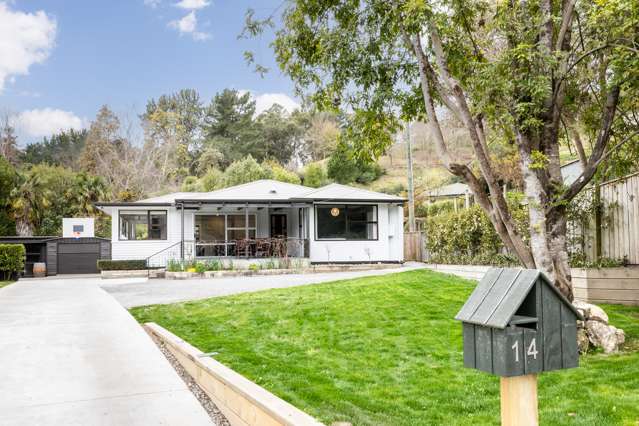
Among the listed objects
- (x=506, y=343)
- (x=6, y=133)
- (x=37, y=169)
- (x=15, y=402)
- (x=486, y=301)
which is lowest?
(x=15, y=402)

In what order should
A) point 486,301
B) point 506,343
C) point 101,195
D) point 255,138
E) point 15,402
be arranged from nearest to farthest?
point 506,343, point 486,301, point 15,402, point 101,195, point 255,138

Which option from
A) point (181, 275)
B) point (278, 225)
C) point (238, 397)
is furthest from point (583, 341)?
point (278, 225)

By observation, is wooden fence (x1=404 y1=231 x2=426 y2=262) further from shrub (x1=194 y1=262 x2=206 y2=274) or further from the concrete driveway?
shrub (x1=194 y1=262 x2=206 y2=274)

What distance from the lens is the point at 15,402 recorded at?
4.71m

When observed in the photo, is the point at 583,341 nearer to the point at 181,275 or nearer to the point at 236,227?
the point at 181,275

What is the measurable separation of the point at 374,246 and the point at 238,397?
1838 cm

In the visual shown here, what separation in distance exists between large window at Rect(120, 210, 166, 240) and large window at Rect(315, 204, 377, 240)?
661cm

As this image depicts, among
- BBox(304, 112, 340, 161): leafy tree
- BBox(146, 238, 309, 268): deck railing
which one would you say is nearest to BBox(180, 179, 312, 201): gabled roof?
BBox(146, 238, 309, 268): deck railing

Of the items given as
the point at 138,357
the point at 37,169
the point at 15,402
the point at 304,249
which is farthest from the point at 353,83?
the point at 37,169

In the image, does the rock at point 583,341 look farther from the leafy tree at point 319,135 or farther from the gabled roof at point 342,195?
the leafy tree at point 319,135

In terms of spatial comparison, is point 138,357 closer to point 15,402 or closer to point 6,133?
point 15,402

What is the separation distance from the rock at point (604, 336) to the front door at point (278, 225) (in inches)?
759

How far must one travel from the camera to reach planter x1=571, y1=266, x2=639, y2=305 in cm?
877

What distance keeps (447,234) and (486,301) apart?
13.9 m
